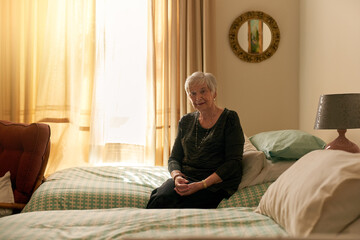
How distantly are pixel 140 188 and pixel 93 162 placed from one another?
1585 millimetres

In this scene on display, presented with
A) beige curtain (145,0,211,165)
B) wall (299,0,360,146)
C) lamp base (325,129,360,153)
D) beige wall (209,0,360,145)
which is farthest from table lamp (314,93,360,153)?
beige curtain (145,0,211,165)

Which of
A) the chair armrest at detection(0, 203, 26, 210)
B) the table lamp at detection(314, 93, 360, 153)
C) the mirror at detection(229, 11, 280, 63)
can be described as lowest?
the chair armrest at detection(0, 203, 26, 210)

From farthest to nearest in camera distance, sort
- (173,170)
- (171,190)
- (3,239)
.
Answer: (173,170), (171,190), (3,239)

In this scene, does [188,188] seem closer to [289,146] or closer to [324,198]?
[289,146]

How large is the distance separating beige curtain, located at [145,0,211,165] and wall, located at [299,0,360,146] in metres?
0.90

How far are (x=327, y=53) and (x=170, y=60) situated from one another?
54.3 inches

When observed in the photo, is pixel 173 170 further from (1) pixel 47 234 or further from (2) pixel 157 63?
(2) pixel 157 63

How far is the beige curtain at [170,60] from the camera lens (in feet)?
11.7

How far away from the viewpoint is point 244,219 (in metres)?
1.30

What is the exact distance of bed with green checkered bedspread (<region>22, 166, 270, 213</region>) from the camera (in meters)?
1.98

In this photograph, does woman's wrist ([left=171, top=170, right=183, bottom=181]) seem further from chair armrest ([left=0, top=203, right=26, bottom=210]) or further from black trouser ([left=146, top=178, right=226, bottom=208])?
chair armrest ([left=0, top=203, right=26, bottom=210])

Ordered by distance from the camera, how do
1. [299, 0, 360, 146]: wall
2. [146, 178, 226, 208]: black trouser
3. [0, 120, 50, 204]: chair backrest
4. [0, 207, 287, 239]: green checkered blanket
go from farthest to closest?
[299, 0, 360, 146]: wall → [0, 120, 50, 204]: chair backrest → [146, 178, 226, 208]: black trouser → [0, 207, 287, 239]: green checkered blanket

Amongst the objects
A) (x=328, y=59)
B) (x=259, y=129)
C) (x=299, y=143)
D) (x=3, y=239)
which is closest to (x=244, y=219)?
(x=3, y=239)

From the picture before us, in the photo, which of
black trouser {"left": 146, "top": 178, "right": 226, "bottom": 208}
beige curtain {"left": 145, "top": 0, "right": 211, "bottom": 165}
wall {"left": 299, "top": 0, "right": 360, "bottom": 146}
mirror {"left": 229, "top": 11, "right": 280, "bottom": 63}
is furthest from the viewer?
mirror {"left": 229, "top": 11, "right": 280, "bottom": 63}
